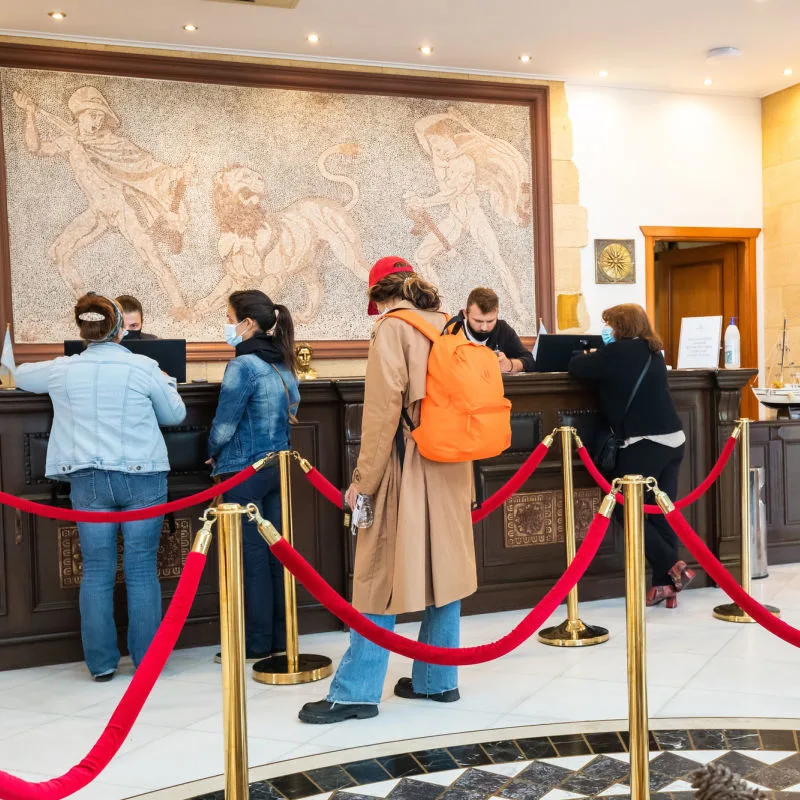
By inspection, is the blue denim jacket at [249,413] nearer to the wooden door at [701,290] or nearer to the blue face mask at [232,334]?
the blue face mask at [232,334]

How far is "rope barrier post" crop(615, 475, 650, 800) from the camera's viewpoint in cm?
240

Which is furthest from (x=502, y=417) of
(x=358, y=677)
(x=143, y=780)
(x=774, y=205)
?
(x=774, y=205)

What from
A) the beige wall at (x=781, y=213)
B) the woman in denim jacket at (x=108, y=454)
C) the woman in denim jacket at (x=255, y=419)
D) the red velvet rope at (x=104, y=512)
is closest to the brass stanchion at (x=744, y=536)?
the woman in denim jacket at (x=255, y=419)

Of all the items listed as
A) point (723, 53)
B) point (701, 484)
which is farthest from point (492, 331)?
point (723, 53)

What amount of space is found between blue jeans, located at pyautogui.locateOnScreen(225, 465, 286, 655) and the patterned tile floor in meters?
1.40

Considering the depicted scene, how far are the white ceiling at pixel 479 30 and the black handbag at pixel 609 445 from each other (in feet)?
11.0

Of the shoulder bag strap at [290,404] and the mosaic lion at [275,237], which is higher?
the mosaic lion at [275,237]

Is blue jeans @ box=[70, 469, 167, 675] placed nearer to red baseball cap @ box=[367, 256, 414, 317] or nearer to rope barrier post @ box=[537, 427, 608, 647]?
red baseball cap @ box=[367, 256, 414, 317]

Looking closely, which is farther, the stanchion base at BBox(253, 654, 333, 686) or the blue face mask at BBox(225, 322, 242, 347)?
the blue face mask at BBox(225, 322, 242, 347)

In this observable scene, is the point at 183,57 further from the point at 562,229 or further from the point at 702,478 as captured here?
the point at 702,478

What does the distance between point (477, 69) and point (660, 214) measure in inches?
85.9

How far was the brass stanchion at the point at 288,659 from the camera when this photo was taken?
4066 millimetres

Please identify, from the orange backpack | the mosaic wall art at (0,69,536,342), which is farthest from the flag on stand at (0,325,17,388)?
the orange backpack

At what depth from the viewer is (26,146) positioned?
721cm
